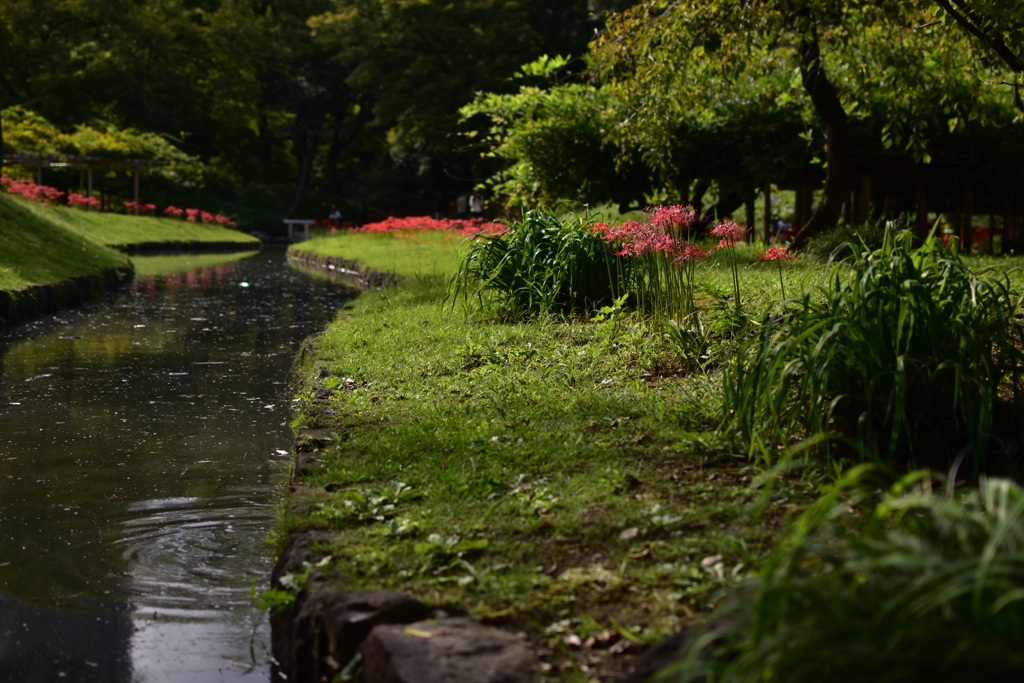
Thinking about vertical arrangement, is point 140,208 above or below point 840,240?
above

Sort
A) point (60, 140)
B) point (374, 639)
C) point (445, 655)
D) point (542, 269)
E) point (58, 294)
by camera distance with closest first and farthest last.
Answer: point (445, 655) < point (374, 639) < point (542, 269) < point (58, 294) < point (60, 140)

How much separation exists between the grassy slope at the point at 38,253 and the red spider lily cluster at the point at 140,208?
565 inches

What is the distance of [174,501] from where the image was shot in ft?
13.9

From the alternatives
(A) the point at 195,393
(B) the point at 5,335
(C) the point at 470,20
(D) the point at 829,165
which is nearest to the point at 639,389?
(A) the point at 195,393

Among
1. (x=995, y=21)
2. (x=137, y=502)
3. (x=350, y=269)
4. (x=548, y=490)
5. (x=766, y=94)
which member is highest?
(x=766, y=94)

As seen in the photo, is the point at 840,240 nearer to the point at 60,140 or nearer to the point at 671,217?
the point at 671,217

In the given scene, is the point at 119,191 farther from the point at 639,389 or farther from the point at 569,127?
the point at 639,389

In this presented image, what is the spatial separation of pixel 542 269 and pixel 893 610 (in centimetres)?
548

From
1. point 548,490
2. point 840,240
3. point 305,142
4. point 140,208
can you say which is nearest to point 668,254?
point 548,490

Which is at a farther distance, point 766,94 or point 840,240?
point 766,94

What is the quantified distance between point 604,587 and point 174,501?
7.80 ft

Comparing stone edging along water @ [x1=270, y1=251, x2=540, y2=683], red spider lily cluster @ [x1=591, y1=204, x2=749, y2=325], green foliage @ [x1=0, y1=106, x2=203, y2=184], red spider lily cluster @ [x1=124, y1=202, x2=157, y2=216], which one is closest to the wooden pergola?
green foliage @ [x1=0, y1=106, x2=203, y2=184]

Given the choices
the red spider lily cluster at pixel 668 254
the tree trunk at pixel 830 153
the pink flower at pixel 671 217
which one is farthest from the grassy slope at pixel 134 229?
the pink flower at pixel 671 217

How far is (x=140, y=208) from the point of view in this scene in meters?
30.7
